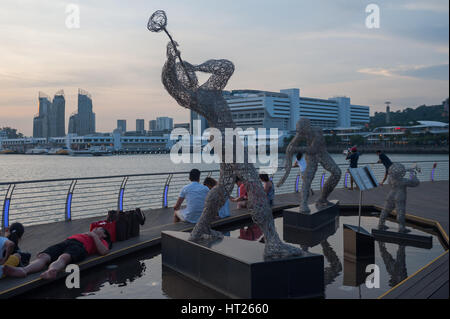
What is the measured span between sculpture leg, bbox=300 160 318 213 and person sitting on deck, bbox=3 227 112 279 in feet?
11.9

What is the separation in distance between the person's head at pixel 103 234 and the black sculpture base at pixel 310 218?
3.41m

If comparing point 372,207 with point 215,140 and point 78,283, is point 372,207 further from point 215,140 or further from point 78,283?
point 78,283

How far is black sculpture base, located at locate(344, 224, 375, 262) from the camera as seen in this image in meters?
4.84

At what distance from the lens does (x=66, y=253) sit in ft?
13.9

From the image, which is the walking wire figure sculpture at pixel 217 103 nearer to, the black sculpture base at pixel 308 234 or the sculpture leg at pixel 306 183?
the black sculpture base at pixel 308 234

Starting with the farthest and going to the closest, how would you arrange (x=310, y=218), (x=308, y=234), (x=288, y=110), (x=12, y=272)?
(x=288, y=110)
(x=310, y=218)
(x=308, y=234)
(x=12, y=272)

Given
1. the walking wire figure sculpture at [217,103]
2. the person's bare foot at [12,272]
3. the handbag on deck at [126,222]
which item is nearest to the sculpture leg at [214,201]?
the walking wire figure sculpture at [217,103]

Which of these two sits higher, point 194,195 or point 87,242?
point 194,195

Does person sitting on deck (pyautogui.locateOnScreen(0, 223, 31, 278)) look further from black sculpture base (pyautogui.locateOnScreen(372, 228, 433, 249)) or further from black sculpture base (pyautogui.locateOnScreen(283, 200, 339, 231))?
black sculpture base (pyautogui.locateOnScreen(372, 228, 433, 249))

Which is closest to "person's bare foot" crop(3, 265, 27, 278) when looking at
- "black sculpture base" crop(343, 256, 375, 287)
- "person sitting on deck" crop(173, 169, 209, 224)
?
"person sitting on deck" crop(173, 169, 209, 224)

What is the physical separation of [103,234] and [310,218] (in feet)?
11.8

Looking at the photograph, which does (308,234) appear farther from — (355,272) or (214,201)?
(214,201)

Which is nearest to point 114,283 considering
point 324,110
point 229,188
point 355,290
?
point 229,188

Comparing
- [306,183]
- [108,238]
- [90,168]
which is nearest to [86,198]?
[306,183]
